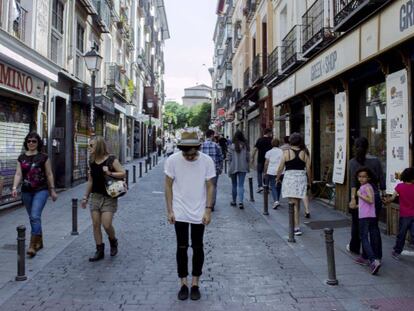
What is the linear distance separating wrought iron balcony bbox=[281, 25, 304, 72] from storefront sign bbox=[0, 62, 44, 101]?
7366 mm

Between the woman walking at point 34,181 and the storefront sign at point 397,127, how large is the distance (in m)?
5.16

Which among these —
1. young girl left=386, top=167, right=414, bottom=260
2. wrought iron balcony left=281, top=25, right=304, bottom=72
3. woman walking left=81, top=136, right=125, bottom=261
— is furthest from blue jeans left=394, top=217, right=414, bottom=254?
wrought iron balcony left=281, top=25, right=304, bottom=72

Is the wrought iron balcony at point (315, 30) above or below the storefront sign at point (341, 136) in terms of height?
above

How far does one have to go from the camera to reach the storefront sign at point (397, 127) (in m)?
7.15

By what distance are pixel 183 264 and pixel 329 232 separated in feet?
5.27

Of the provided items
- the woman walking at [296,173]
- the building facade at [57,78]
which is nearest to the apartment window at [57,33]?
the building facade at [57,78]

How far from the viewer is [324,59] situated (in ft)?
33.2

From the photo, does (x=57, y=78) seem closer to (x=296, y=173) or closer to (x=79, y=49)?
(x=79, y=49)

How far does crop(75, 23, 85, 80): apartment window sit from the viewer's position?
1716 centimetres

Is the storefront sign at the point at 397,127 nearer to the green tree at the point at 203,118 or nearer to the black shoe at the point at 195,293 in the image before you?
the black shoe at the point at 195,293

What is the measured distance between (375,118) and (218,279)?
546 centimetres

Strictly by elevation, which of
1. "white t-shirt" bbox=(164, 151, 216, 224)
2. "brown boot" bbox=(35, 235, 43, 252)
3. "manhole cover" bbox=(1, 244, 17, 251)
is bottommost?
"manhole cover" bbox=(1, 244, 17, 251)

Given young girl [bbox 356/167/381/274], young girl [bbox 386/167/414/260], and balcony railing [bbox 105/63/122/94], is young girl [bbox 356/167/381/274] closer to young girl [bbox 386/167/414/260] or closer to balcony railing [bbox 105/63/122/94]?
young girl [bbox 386/167/414/260]

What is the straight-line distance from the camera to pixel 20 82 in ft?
36.5
